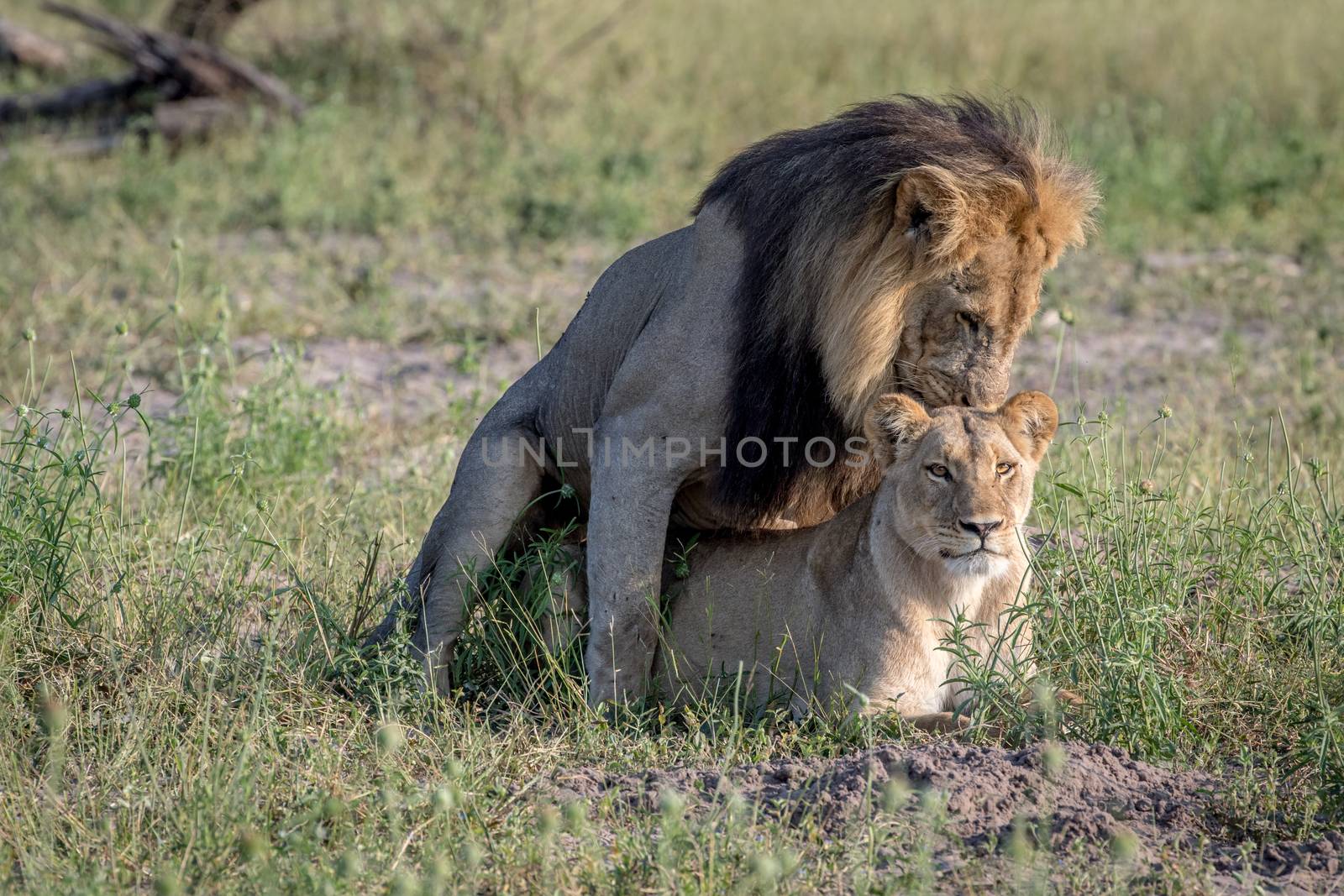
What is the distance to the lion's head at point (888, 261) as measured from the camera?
146 inches

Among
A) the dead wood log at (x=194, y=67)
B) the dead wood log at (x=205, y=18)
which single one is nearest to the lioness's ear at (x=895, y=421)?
the dead wood log at (x=194, y=67)

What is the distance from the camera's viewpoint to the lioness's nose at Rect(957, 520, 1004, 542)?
3.61 meters

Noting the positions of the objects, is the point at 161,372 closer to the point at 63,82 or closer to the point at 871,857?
the point at 871,857

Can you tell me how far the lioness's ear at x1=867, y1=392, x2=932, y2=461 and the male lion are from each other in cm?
10

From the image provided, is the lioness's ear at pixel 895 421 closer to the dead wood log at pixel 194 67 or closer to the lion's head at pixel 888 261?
the lion's head at pixel 888 261

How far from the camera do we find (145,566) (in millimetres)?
4340

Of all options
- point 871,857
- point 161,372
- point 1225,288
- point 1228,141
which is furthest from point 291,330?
point 1228,141

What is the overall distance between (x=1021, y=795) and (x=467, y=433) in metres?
3.24

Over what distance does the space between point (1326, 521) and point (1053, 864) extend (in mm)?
1360

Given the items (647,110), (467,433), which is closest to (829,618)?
(467,433)

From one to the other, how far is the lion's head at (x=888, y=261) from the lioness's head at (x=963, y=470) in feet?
0.37

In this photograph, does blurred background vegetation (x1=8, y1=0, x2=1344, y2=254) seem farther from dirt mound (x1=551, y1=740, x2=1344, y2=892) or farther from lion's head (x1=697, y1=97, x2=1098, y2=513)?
dirt mound (x1=551, y1=740, x2=1344, y2=892)

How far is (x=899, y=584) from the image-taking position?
3838 mm

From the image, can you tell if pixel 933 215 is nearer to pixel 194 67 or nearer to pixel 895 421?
pixel 895 421
